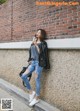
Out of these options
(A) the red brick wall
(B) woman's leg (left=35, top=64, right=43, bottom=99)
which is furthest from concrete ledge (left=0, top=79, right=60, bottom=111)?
(A) the red brick wall

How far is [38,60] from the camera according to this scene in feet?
21.6

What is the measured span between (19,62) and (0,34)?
111 inches

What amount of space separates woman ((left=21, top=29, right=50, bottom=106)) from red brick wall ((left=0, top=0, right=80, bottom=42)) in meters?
0.26

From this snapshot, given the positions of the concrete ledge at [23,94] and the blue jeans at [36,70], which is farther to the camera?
the blue jeans at [36,70]

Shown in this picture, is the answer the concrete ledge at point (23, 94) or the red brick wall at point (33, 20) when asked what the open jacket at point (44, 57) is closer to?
the red brick wall at point (33, 20)

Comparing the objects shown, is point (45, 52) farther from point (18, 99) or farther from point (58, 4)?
point (18, 99)

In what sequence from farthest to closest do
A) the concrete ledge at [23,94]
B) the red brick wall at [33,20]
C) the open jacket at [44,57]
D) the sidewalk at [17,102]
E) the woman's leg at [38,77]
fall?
the sidewalk at [17,102] < the woman's leg at [38,77] < the open jacket at [44,57] < the concrete ledge at [23,94] < the red brick wall at [33,20]

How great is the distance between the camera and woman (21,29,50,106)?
21.2ft

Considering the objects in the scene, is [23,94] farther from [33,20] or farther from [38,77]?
[33,20]

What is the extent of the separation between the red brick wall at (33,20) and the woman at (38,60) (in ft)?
0.85

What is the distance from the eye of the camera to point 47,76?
21.8 feet

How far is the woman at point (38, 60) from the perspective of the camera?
6.47 m

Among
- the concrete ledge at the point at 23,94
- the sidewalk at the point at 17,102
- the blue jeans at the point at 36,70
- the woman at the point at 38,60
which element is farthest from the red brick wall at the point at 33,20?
the sidewalk at the point at 17,102

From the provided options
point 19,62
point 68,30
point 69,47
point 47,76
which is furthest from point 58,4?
point 19,62
